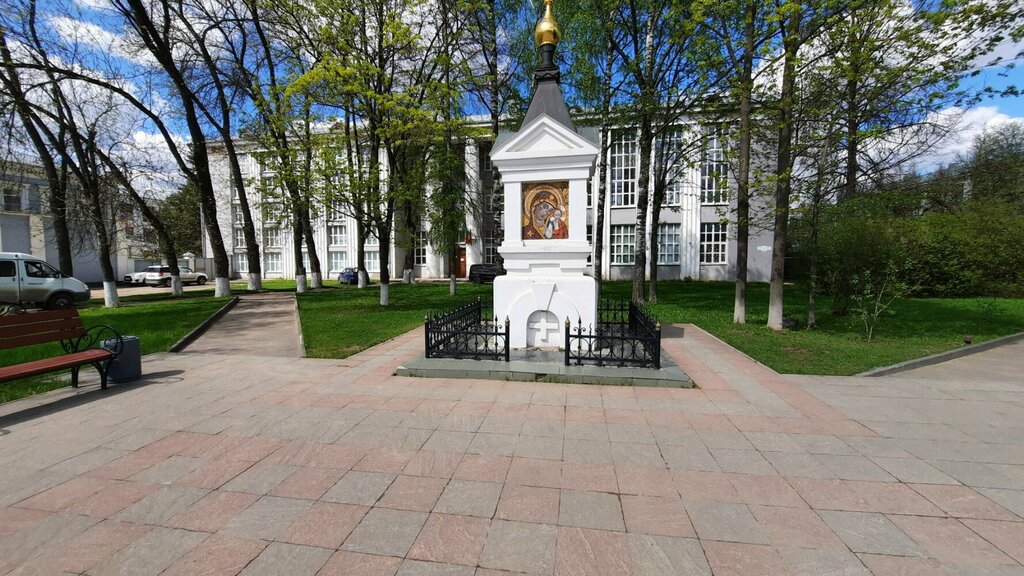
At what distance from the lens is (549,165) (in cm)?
809

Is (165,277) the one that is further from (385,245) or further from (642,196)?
(642,196)

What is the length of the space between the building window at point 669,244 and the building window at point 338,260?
2872 cm

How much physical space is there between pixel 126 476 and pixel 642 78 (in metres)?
17.0

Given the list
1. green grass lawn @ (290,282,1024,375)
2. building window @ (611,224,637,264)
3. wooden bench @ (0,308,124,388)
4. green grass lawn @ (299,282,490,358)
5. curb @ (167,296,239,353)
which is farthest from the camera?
building window @ (611,224,637,264)

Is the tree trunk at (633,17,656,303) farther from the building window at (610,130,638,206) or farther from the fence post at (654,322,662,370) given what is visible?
the building window at (610,130,638,206)

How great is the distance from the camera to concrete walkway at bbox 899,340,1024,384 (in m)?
7.10

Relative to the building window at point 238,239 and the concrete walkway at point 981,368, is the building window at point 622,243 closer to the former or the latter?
the concrete walkway at point 981,368

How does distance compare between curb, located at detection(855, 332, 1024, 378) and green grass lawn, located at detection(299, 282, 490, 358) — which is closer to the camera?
curb, located at detection(855, 332, 1024, 378)

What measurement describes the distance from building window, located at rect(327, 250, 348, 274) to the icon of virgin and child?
34330 millimetres

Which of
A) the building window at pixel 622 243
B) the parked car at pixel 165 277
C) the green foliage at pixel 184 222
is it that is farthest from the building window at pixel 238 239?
the building window at pixel 622 243

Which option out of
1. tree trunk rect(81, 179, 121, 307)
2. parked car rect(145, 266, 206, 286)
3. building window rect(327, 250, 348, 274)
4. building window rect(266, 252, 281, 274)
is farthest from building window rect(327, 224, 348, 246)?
tree trunk rect(81, 179, 121, 307)

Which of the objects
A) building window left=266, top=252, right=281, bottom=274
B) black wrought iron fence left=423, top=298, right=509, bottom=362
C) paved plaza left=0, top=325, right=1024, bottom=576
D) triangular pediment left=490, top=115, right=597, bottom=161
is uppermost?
triangular pediment left=490, top=115, right=597, bottom=161

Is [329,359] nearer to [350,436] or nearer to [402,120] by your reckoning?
[350,436]

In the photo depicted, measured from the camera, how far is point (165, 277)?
3197 cm
